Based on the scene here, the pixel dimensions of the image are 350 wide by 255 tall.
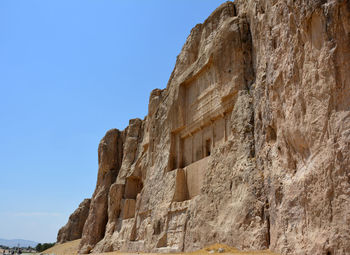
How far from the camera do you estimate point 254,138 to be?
16031mm

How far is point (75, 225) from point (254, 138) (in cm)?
3684

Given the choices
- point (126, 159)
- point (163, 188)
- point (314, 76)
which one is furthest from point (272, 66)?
point (126, 159)

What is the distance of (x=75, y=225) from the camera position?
47625 mm

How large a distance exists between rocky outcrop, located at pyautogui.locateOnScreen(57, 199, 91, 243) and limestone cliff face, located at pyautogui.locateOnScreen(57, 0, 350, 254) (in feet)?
58.0

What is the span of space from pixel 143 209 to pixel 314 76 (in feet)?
58.6

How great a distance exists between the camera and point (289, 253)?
36.5ft

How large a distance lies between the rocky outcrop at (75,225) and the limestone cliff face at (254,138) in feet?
58.0

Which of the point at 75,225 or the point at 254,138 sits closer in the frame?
the point at 254,138

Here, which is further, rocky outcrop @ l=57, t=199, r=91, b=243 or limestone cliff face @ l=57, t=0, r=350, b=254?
rocky outcrop @ l=57, t=199, r=91, b=243

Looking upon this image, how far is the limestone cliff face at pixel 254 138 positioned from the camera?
10133 millimetres

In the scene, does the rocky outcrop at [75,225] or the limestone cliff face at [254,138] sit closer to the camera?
the limestone cliff face at [254,138]

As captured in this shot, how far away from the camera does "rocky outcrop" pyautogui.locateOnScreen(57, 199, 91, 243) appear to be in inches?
1871

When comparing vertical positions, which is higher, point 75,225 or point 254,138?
point 254,138

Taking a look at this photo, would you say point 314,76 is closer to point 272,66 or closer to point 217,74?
point 272,66
